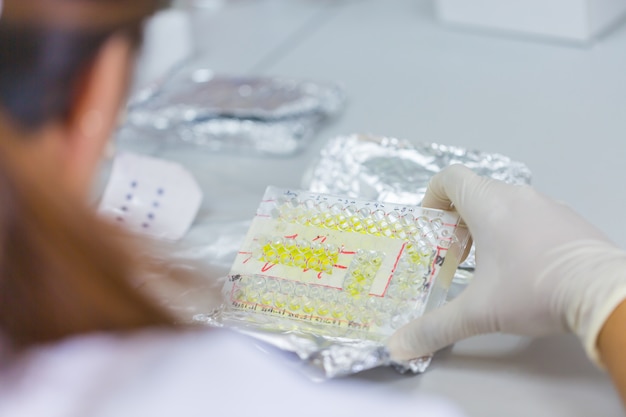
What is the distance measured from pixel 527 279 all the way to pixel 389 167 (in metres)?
0.37

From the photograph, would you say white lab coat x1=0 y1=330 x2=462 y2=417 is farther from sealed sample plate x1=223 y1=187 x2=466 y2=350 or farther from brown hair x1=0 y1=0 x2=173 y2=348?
sealed sample plate x1=223 y1=187 x2=466 y2=350

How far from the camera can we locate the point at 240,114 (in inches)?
53.1

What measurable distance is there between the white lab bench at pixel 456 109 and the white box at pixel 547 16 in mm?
27

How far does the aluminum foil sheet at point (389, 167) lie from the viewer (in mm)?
1067

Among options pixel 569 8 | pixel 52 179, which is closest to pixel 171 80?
pixel 569 8

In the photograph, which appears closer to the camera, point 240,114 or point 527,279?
point 527,279

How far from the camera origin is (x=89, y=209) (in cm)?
50

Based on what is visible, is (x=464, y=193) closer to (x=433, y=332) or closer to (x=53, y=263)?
(x=433, y=332)

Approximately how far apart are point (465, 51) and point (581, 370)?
0.88m

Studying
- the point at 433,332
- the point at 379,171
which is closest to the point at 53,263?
the point at 433,332

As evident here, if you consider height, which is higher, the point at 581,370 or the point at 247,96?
the point at 247,96

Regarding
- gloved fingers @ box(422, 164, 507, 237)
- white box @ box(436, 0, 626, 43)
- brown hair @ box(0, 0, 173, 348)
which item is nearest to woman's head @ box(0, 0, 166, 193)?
brown hair @ box(0, 0, 173, 348)

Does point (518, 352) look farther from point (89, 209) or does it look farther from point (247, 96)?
point (247, 96)

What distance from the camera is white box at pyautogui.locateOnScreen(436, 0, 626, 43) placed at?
1464 mm
